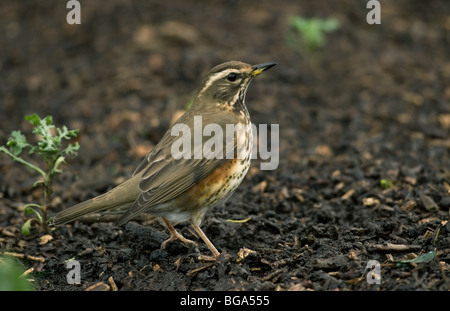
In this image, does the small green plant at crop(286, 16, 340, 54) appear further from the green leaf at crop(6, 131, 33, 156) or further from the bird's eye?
the green leaf at crop(6, 131, 33, 156)

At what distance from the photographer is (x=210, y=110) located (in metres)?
7.67

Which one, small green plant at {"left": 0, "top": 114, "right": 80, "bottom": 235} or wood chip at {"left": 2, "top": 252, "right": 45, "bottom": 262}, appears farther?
wood chip at {"left": 2, "top": 252, "right": 45, "bottom": 262}

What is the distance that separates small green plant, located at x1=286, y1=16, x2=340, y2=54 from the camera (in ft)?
39.3

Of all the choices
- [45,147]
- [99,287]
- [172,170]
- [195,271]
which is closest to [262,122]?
[172,170]

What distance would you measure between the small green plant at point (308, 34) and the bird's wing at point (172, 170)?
5.29 meters

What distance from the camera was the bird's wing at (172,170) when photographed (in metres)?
6.78

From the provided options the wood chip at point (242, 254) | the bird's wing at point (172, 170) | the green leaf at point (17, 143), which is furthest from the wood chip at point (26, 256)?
the wood chip at point (242, 254)

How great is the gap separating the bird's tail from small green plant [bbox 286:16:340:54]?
5950 millimetres

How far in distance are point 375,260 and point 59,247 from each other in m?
3.38

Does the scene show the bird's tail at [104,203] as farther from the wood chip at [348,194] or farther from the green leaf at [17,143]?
the wood chip at [348,194]

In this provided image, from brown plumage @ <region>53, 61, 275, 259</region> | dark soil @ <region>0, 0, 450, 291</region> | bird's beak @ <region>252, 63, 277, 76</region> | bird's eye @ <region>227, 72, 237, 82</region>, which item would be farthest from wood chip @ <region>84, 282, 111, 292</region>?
bird's beak @ <region>252, 63, 277, 76</region>

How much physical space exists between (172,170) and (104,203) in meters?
0.79

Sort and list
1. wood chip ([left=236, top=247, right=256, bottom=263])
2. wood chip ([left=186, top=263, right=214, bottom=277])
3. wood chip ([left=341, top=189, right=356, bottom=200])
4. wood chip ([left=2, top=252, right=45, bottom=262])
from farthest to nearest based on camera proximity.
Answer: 1. wood chip ([left=341, top=189, right=356, bottom=200])
2. wood chip ([left=2, top=252, right=45, bottom=262])
3. wood chip ([left=236, top=247, right=256, bottom=263])
4. wood chip ([left=186, top=263, right=214, bottom=277])

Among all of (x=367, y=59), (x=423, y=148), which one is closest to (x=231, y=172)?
(x=423, y=148)
